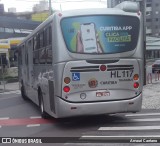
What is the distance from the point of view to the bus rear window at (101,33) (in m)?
10.8

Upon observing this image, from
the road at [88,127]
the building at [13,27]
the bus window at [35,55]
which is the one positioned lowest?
the road at [88,127]

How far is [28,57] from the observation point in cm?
1673

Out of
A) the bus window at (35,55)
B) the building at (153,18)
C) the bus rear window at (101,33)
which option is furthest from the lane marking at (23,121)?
the building at (153,18)

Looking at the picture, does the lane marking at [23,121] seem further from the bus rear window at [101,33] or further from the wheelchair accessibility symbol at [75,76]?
the bus rear window at [101,33]

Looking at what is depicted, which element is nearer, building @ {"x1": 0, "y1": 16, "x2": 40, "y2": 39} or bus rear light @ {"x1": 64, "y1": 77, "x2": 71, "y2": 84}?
bus rear light @ {"x1": 64, "y1": 77, "x2": 71, "y2": 84}

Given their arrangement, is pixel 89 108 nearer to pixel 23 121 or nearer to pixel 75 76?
pixel 75 76

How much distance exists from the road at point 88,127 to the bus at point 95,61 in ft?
1.64

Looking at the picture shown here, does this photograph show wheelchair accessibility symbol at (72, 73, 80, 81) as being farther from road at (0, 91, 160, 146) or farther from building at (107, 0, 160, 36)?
building at (107, 0, 160, 36)

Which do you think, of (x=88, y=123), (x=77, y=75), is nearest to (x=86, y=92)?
(x=77, y=75)

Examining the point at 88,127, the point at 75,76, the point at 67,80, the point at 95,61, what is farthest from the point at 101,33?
the point at 88,127

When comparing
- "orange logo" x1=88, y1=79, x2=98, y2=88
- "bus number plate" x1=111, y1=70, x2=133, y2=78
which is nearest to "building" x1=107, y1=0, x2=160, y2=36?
"bus number plate" x1=111, y1=70, x2=133, y2=78

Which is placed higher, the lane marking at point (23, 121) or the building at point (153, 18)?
the building at point (153, 18)

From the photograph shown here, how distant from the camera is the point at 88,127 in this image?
11.1m

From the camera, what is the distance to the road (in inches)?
374
